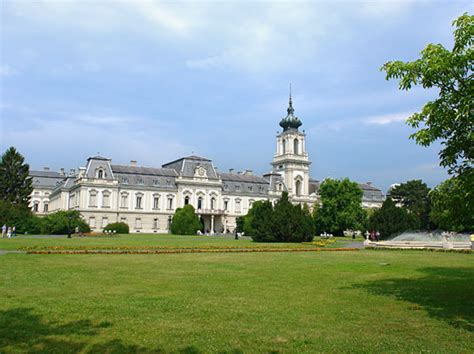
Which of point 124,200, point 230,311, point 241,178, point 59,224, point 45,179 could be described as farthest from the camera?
point 45,179

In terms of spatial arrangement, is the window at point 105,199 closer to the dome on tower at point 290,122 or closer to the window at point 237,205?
the window at point 237,205

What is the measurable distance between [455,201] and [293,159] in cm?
8763

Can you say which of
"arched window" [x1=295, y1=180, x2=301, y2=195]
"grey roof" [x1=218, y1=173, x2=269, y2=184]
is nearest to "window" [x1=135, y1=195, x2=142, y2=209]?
"grey roof" [x1=218, y1=173, x2=269, y2=184]

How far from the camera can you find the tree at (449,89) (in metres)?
9.96

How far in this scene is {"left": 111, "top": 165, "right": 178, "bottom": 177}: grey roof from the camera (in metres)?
83.0

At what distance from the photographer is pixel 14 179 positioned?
72.4 metres

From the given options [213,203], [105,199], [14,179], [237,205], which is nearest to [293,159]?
[237,205]

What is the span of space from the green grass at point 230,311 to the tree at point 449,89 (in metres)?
3.47

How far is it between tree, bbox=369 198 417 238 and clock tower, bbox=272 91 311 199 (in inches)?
1974

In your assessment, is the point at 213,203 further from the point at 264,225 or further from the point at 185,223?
the point at 264,225

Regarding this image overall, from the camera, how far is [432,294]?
1236 centimetres

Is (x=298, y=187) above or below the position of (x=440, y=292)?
above

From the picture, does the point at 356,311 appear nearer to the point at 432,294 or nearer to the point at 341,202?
the point at 432,294

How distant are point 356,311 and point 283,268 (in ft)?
28.2
